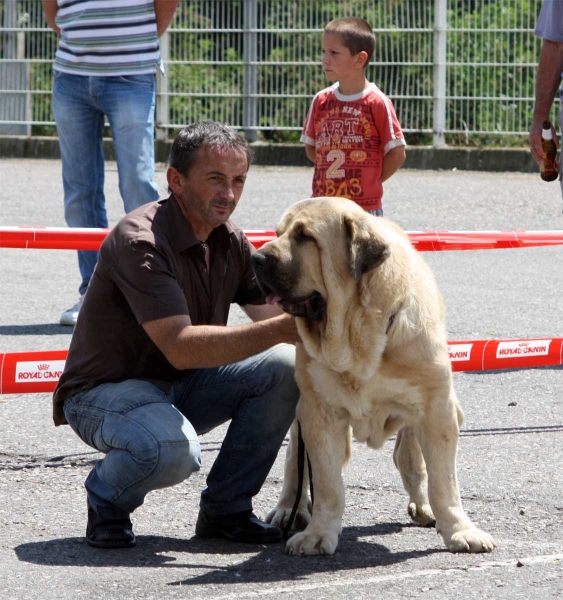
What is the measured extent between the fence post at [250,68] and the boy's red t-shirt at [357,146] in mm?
9168

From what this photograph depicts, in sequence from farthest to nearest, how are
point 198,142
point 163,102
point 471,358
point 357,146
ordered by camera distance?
point 163,102 < point 357,146 < point 471,358 < point 198,142

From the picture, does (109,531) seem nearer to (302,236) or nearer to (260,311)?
(260,311)

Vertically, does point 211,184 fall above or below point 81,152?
below

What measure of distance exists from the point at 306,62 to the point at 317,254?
459 inches

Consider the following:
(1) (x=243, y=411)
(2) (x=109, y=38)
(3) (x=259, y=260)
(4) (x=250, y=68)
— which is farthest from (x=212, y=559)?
(4) (x=250, y=68)

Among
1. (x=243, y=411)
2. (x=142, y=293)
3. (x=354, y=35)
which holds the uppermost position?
(x=354, y=35)

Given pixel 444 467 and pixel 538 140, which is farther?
pixel 538 140

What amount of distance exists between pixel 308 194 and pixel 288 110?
10.3 feet

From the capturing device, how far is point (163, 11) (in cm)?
704

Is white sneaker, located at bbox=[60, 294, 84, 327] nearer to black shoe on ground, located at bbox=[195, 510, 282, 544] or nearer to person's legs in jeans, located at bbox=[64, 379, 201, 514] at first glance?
person's legs in jeans, located at bbox=[64, 379, 201, 514]

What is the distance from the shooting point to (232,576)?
3613 millimetres

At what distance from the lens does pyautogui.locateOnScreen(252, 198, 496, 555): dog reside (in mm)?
3723

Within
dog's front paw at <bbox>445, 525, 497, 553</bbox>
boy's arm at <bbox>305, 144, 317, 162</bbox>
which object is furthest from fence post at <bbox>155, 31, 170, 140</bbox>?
dog's front paw at <bbox>445, 525, 497, 553</bbox>

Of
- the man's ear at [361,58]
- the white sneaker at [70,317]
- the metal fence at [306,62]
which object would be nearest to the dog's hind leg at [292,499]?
the man's ear at [361,58]
